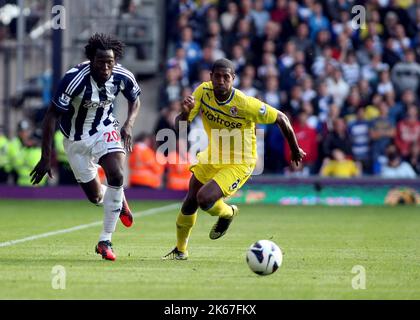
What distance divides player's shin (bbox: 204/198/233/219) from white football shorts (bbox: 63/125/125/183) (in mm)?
1095

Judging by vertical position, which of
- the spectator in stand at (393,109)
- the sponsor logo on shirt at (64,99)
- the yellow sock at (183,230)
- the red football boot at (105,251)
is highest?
the spectator in stand at (393,109)

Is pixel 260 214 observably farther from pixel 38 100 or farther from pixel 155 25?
pixel 38 100

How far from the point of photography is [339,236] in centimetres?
1398

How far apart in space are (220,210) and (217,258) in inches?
19.0

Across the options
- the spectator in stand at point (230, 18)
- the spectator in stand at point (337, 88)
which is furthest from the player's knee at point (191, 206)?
the spectator in stand at point (230, 18)

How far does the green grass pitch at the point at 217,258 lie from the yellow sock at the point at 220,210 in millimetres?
439

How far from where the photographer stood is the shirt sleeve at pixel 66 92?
35.7 feet

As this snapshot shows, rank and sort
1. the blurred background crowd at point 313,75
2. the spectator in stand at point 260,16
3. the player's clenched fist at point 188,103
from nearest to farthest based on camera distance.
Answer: the player's clenched fist at point 188,103 → the blurred background crowd at point 313,75 → the spectator in stand at point 260,16

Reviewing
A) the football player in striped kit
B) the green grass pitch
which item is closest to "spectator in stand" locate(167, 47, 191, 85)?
the green grass pitch

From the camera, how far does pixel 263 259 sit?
31.0 ft

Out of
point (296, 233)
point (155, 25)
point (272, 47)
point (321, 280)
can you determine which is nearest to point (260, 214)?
point (296, 233)

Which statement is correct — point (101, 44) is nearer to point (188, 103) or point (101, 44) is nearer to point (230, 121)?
point (188, 103)

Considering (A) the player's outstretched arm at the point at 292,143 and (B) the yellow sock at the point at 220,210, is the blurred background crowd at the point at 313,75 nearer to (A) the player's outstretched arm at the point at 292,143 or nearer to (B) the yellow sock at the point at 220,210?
(B) the yellow sock at the point at 220,210

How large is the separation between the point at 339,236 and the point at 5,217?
556 cm
